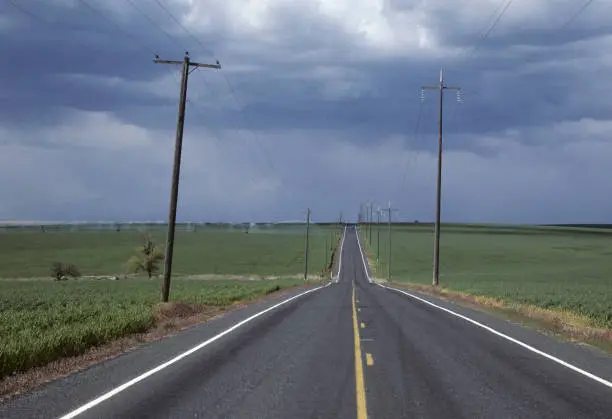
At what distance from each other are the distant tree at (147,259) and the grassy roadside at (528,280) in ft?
116

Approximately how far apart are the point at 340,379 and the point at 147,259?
299 feet

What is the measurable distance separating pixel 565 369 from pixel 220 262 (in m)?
110

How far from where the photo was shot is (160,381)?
36.5 feet

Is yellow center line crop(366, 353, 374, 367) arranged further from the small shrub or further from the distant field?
the distant field

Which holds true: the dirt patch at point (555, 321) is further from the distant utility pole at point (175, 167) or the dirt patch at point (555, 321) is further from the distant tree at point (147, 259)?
the distant tree at point (147, 259)

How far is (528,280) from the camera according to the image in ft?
259

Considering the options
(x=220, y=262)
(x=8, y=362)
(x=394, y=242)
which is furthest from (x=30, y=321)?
(x=394, y=242)

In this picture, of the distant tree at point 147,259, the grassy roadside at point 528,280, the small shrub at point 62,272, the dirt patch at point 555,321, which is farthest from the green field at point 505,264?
the small shrub at point 62,272

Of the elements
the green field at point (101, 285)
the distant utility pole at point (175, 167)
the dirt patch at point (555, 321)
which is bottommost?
the green field at point (101, 285)

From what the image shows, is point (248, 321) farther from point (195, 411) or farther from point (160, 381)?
point (195, 411)

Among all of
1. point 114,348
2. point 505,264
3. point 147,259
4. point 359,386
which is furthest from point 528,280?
point 359,386

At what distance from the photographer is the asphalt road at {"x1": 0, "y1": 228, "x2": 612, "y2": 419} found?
29.7ft

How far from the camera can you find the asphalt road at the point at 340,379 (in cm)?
906

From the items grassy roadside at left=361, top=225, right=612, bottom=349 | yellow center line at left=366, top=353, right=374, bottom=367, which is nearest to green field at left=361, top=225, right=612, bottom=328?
grassy roadside at left=361, top=225, right=612, bottom=349
